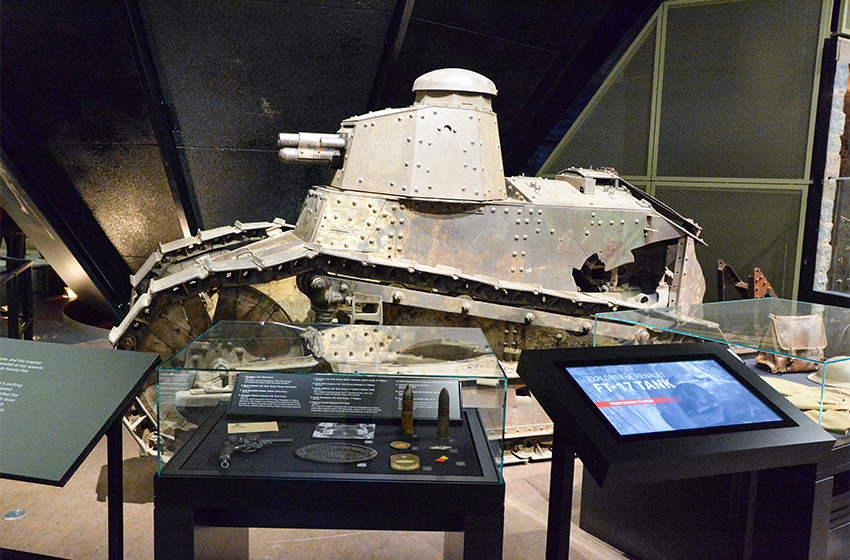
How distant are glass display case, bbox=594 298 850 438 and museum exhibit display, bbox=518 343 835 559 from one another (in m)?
0.32

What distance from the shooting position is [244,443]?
286 centimetres

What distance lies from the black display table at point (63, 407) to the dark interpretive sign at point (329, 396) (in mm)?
405

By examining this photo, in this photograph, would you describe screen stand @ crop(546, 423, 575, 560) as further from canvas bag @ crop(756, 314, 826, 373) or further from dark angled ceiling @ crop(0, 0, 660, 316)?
dark angled ceiling @ crop(0, 0, 660, 316)

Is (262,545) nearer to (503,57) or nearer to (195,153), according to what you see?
(195,153)

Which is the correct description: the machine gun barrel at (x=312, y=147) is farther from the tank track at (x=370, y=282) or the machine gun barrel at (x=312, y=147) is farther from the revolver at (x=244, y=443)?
the revolver at (x=244, y=443)

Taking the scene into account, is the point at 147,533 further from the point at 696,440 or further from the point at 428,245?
the point at 696,440

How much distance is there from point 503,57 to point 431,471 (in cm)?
749

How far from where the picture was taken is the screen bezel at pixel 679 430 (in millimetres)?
2438

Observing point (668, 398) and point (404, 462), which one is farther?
point (404, 462)

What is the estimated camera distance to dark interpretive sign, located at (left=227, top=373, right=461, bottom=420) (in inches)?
113

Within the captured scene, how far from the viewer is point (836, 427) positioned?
10.5 ft

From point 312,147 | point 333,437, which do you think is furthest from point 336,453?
point 312,147

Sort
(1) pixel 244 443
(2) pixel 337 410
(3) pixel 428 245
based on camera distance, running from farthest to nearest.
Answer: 1. (3) pixel 428 245
2. (2) pixel 337 410
3. (1) pixel 244 443

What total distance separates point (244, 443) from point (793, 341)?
2477mm
